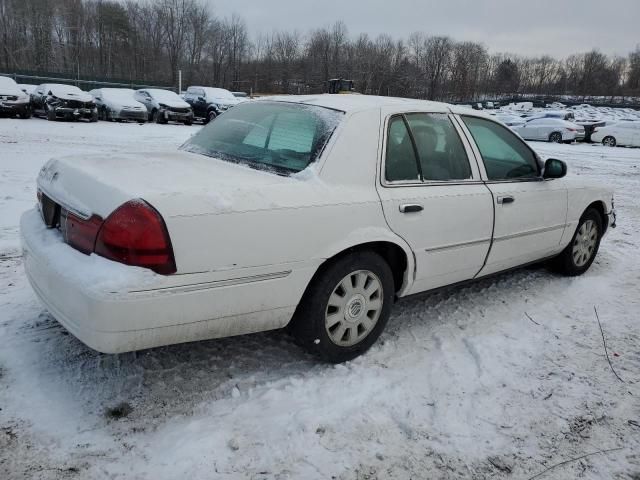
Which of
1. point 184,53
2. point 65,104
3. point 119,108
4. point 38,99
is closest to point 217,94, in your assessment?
point 119,108

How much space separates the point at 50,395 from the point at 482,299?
126 inches

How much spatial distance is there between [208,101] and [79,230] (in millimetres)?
22514

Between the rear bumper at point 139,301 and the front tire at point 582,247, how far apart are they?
10.7 feet

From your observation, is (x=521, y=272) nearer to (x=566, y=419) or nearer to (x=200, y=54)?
(x=566, y=419)

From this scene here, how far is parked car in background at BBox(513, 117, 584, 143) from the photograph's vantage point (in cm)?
2484

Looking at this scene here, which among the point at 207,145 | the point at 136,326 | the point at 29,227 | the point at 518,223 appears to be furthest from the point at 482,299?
the point at 29,227

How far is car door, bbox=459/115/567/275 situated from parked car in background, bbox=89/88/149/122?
1934cm

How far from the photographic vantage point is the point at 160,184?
8.26ft

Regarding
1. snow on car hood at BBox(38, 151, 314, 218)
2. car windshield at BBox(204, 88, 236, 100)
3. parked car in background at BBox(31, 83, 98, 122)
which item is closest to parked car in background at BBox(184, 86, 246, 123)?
car windshield at BBox(204, 88, 236, 100)

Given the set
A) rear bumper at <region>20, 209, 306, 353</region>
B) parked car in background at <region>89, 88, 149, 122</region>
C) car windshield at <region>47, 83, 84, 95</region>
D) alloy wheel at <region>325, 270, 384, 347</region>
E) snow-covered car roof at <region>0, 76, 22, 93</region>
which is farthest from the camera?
parked car in background at <region>89, 88, 149, 122</region>

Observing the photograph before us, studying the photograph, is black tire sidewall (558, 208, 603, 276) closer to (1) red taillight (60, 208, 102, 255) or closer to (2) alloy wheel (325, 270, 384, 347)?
(2) alloy wheel (325, 270, 384, 347)

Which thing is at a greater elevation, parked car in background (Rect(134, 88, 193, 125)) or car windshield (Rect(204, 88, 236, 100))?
car windshield (Rect(204, 88, 236, 100))

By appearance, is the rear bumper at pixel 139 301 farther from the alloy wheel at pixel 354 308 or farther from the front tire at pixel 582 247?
the front tire at pixel 582 247

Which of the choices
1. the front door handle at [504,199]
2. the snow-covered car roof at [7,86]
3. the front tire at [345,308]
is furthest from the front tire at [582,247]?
the snow-covered car roof at [7,86]
